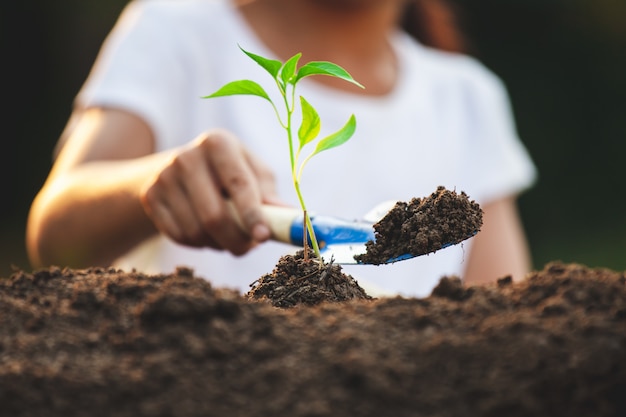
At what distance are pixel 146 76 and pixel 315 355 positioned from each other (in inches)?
75.4

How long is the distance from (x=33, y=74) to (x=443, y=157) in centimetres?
487

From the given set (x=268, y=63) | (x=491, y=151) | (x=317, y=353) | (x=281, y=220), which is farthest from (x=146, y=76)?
(x=317, y=353)

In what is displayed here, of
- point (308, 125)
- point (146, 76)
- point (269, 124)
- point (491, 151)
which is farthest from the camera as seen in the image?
point (491, 151)

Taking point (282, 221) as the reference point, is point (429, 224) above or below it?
below

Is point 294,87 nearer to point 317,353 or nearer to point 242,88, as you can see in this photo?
point 242,88

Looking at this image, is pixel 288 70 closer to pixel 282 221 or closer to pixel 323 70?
pixel 323 70

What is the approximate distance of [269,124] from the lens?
8.73 ft

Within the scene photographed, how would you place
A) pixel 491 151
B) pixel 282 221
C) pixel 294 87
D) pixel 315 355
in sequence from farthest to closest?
pixel 491 151 → pixel 282 221 → pixel 294 87 → pixel 315 355

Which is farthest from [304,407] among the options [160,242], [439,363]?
[160,242]

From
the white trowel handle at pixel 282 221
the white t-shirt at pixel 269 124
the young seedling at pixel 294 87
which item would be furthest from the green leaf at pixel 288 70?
the white t-shirt at pixel 269 124

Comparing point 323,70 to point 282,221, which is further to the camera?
Result: point 282,221

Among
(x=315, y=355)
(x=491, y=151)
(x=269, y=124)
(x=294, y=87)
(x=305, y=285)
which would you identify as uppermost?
(x=491, y=151)

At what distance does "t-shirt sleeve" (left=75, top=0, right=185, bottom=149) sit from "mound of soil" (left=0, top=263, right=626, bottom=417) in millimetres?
1671

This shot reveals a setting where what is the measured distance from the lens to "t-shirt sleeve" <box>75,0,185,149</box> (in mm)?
2434
